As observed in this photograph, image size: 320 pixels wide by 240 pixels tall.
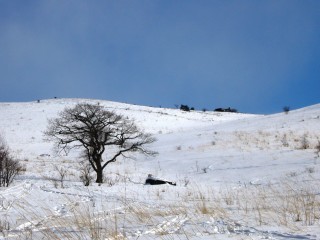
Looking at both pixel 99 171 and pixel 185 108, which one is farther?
pixel 185 108

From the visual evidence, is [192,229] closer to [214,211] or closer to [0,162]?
[214,211]

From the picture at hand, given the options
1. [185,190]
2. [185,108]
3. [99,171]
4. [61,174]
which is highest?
[185,108]

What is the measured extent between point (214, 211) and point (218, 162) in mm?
15188

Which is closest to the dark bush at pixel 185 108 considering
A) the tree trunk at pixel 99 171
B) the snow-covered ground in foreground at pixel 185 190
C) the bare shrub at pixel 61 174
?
the snow-covered ground in foreground at pixel 185 190

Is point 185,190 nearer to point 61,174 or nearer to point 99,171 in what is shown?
point 61,174

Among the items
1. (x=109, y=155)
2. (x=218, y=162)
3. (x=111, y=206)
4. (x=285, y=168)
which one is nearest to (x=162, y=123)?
(x=109, y=155)

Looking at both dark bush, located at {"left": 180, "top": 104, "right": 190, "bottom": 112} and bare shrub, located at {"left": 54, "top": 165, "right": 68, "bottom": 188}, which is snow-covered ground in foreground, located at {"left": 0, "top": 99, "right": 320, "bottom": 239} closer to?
bare shrub, located at {"left": 54, "top": 165, "right": 68, "bottom": 188}

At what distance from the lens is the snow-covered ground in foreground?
447cm

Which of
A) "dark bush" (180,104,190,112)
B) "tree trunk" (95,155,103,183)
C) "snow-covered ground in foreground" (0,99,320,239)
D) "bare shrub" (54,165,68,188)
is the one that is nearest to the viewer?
"snow-covered ground in foreground" (0,99,320,239)

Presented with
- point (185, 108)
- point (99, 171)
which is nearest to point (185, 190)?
point (99, 171)

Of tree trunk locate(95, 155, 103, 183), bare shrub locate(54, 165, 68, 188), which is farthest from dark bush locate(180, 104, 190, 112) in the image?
tree trunk locate(95, 155, 103, 183)

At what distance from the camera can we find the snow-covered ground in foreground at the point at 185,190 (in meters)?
4.47

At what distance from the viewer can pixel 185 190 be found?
12.1 m

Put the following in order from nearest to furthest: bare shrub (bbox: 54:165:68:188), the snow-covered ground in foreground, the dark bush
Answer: the snow-covered ground in foreground, bare shrub (bbox: 54:165:68:188), the dark bush
